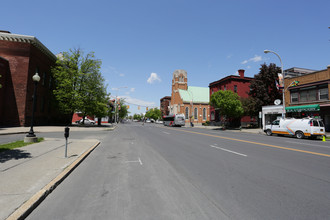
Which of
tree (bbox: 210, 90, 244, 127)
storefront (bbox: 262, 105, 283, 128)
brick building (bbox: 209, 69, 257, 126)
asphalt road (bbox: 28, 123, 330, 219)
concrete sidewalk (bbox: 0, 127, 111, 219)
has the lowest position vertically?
asphalt road (bbox: 28, 123, 330, 219)

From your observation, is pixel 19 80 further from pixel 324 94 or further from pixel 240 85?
pixel 240 85

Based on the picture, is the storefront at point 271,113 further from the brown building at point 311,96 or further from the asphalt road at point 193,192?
the asphalt road at point 193,192

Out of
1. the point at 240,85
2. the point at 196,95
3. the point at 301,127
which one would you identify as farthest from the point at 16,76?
the point at 196,95

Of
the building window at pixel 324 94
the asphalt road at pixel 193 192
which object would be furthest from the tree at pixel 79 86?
the building window at pixel 324 94

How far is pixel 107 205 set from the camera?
3.39m

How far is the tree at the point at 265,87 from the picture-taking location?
34.4 meters

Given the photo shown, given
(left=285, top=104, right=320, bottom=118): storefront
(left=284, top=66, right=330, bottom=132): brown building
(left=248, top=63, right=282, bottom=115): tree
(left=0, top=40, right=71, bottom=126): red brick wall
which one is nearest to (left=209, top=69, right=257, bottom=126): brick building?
(left=248, top=63, right=282, bottom=115): tree

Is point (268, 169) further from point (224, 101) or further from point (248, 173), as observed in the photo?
point (224, 101)

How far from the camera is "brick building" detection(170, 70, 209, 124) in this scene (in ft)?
Result: 235

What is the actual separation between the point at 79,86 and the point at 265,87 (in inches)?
1364

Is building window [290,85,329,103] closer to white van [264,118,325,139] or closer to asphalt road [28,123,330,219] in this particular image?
white van [264,118,325,139]

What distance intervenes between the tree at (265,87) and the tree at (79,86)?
29.0 meters

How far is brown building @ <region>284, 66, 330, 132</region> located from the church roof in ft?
151

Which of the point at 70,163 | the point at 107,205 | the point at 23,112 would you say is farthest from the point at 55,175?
the point at 23,112
